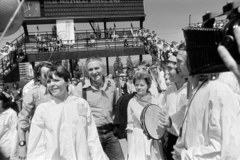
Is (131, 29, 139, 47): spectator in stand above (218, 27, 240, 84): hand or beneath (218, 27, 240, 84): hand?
above

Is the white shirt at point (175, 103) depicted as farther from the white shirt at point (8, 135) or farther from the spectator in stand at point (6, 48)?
the spectator in stand at point (6, 48)

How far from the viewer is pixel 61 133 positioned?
276 centimetres

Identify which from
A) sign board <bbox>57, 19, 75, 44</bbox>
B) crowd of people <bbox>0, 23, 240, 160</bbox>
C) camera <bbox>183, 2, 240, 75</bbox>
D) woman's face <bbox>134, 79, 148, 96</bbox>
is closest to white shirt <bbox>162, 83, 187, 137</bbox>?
crowd of people <bbox>0, 23, 240, 160</bbox>

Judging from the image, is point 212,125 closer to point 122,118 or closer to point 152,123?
point 152,123

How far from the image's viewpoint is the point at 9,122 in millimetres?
4055

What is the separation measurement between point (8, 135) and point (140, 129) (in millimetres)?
1944

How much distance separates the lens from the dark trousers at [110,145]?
12.0ft

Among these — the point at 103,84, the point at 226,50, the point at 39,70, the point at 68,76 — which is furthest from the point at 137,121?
the point at 226,50

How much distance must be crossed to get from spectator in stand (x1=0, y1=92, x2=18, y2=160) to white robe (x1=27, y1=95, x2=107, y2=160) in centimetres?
133

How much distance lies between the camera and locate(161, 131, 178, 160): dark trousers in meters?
3.34

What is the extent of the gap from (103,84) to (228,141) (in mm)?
2402

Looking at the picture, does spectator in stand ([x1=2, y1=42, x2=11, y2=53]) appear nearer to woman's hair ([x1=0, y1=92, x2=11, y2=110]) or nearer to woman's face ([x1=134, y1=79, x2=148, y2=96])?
woman's hair ([x1=0, y1=92, x2=11, y2=110])

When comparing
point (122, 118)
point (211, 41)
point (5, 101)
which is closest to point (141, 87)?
point (122, 118)

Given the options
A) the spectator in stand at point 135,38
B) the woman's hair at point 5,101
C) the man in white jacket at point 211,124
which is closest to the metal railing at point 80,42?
the spectator in stand at point 135,38
